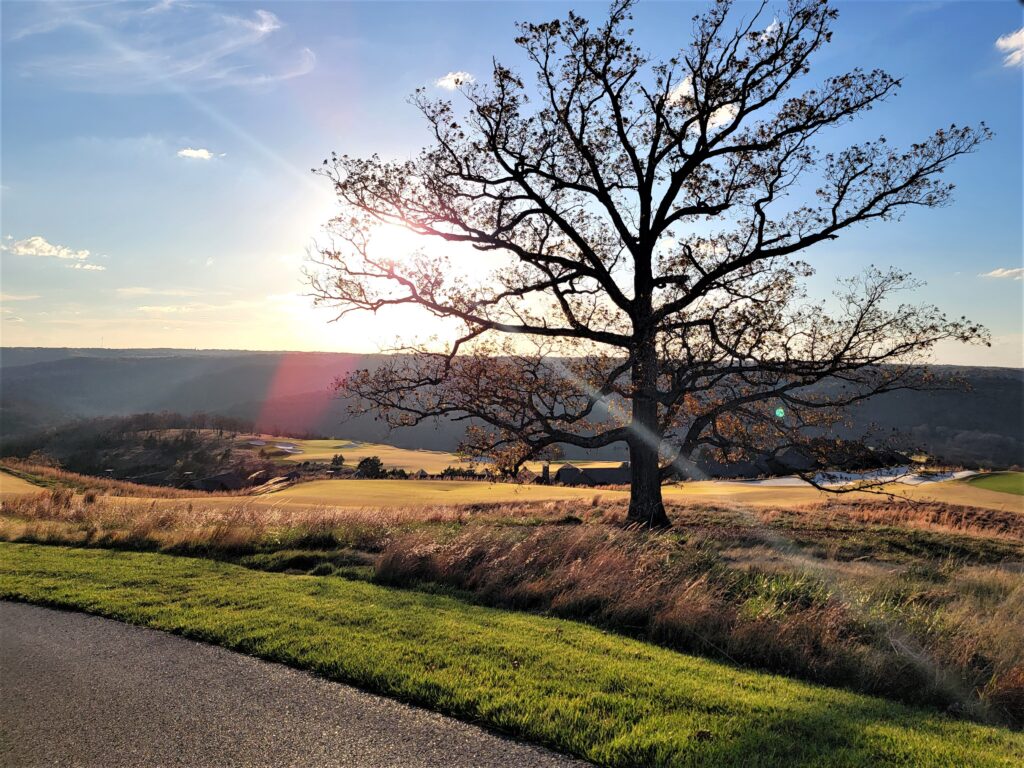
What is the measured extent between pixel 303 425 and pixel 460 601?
13821cm

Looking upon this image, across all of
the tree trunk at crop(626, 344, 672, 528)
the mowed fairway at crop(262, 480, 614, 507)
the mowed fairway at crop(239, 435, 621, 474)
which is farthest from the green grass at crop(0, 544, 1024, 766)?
the mowed fairway at crop(239, 435, 621, 474)

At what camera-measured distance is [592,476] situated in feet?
161

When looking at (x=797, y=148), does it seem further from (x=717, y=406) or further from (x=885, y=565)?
(x=885, y=565)

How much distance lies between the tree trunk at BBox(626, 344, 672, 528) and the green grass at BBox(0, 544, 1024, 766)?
9.69 m

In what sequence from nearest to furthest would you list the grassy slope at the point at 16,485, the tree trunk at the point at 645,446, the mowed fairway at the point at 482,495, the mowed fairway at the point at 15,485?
the tree trunk at the point at 645,446 < the mowed fairway at the point at 482,495 < the mowed fairway at the point at 15,485 < the grassy slope at the point at 16,485

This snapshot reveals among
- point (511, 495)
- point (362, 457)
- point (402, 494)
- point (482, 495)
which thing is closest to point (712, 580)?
point (511, 495)

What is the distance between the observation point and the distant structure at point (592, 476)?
47.3 meters

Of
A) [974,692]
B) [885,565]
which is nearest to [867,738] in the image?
[974,692]

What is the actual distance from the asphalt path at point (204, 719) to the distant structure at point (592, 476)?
1607 inches

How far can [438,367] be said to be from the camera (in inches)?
687

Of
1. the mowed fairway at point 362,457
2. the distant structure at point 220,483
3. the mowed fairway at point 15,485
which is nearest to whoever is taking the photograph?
the mowed fairway at point 15,485

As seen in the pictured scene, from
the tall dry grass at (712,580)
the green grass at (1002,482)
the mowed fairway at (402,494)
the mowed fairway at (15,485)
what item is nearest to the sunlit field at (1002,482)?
the green grass at (1002,482)

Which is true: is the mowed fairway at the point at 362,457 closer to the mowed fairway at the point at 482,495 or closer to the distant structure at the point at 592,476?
the distant structure at the point at 592,476

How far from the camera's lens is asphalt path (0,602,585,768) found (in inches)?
184
